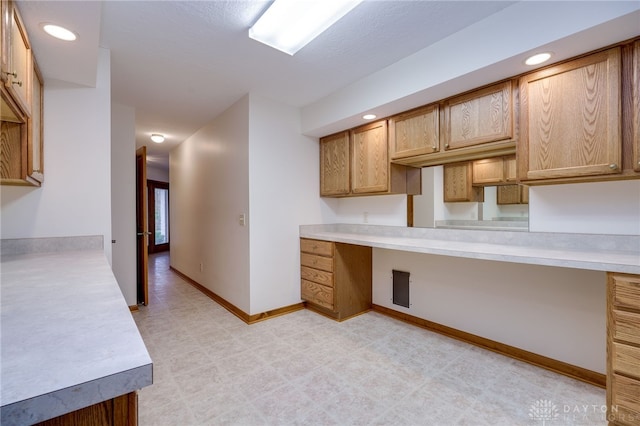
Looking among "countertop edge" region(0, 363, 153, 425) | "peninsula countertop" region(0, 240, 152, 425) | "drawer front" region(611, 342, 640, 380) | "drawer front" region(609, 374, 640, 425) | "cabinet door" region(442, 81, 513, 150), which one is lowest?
"drawer front" region(609, 374, 640, 425)

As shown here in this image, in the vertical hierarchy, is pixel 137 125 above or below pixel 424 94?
above

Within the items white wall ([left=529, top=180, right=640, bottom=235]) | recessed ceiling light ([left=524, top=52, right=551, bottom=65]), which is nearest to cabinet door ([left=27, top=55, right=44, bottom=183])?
recessed ceiling light ([left=524, top=52, right=551, bottom=65])

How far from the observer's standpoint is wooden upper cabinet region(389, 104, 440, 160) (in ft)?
8.04

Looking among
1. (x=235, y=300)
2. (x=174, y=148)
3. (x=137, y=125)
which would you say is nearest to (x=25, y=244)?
(x=235, y=300)

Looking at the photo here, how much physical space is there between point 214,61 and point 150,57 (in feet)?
1.66

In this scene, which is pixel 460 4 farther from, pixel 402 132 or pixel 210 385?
pixel 210 385

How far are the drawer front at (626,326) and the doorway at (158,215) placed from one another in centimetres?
905

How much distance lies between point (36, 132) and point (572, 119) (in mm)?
3459

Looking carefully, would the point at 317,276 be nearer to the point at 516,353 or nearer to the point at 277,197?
the point at 277,197

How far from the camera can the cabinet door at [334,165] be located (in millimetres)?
3330

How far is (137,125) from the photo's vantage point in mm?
4172

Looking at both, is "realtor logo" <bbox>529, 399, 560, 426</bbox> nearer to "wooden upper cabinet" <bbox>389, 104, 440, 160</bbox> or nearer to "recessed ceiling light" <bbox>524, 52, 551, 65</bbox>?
"wooden upper cabinet" <bbox>389, 104, 440, 160</bbox>

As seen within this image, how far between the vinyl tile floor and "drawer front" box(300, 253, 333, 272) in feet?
1.99

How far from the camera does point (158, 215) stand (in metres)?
8.66
